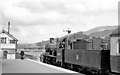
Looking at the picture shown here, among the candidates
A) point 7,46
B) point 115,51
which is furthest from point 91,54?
point 7,46

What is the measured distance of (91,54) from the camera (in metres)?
20.4

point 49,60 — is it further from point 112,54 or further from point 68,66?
point 112,54

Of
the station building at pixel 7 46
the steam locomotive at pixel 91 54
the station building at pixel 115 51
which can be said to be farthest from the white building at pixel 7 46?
the station building at pixel 115 51

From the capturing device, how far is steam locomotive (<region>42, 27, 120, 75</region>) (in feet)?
54.5

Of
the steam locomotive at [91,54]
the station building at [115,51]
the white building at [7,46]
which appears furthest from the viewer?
the white building at [7,46]

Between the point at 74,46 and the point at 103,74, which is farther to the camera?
the point at 74,46

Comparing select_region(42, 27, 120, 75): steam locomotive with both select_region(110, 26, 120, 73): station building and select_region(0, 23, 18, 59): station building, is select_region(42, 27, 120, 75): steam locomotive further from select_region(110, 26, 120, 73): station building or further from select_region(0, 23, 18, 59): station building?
select_region(0, 23, 18, 59): station building

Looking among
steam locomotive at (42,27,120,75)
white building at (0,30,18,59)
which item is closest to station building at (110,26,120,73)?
steam locomotive at (42,27,120,75)

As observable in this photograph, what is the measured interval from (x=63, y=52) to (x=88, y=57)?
917cm

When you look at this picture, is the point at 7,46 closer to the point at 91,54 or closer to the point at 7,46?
the point at 7,46

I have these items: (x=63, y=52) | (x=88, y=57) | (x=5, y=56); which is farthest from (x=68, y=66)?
(x=5, y=56)

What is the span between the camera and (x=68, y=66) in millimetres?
28891

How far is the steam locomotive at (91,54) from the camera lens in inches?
654

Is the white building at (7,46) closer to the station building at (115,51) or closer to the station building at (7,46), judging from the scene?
the station building at (7,46)
